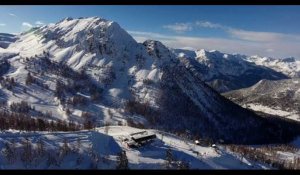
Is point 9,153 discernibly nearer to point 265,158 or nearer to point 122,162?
point 122,162

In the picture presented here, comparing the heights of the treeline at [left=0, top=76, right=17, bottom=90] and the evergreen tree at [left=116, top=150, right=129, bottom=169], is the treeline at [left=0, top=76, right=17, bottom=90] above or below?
below

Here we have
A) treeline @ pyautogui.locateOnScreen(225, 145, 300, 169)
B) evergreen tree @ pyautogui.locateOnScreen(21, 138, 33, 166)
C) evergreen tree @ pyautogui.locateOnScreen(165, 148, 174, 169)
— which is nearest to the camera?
evergreen tree @ pyautogui.locateOnScreen(21, 138, 33, 166)


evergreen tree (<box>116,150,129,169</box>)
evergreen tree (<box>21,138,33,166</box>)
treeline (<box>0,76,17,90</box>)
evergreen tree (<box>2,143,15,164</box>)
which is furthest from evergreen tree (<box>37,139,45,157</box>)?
treeline (<box>0,76,17,90</box>)

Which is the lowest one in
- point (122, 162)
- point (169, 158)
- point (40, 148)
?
point (169, 158)

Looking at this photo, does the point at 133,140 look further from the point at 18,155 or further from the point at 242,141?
the point at 242,141

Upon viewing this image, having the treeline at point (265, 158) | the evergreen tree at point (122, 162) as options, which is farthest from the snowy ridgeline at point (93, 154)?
the treeline at point (265, 158)

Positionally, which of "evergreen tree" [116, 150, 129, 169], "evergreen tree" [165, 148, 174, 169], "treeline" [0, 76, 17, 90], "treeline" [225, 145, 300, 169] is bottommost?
"treeline" [225, 145, 300, 169]

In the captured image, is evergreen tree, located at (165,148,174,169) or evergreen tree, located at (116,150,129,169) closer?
evergreen tree, located at (116,150,129,169)

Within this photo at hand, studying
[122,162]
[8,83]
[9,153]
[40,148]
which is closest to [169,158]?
[122,162]

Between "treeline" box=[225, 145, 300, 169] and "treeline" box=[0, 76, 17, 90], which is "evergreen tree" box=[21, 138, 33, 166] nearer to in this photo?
"treeline" box=[225, 145, 300, 169]

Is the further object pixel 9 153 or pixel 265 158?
pixel 265 158
